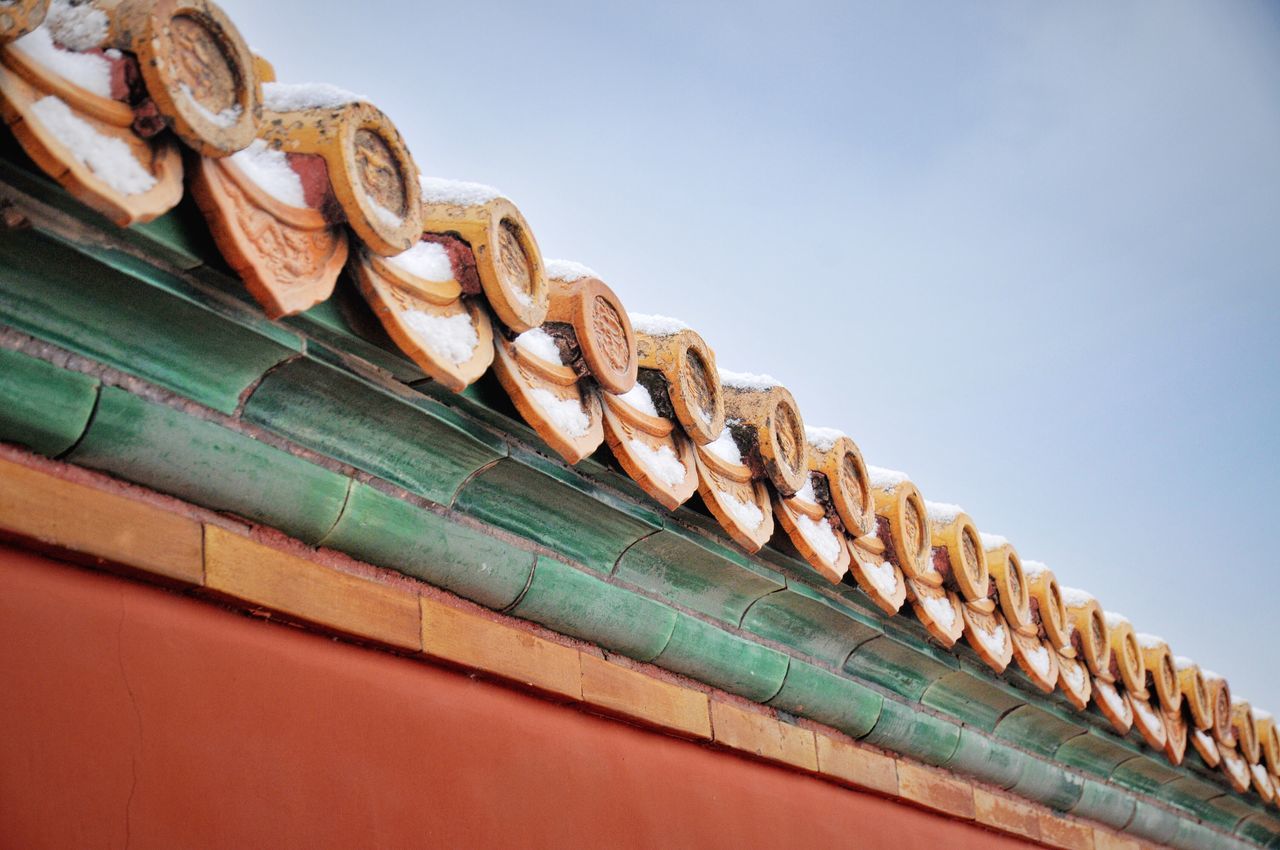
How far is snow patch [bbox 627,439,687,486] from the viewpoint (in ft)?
5.79

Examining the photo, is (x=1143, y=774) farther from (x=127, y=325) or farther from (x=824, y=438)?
(x=127, y=325)

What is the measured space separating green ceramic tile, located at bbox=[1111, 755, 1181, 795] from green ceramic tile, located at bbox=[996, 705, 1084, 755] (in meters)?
0.49

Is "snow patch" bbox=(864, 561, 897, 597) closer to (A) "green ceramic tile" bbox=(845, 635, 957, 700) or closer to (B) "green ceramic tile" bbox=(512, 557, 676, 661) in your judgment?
(A) "green ceramic tile" bbox=(845, 635, 957, 700)

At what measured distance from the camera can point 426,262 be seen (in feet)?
4.84

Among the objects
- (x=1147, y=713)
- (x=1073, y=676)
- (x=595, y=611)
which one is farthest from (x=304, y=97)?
(x=1147, y=713)

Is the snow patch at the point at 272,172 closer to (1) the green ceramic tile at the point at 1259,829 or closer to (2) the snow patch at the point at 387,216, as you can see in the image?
(2) the snow patch at the point at 387,216

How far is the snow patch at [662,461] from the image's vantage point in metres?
1.77

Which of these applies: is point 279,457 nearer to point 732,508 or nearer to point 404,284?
point 404,284

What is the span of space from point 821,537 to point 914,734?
860 mm

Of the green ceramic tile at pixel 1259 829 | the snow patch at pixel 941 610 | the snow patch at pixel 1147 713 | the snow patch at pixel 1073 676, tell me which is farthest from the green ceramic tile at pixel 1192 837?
the snow patch at pixel 941 610

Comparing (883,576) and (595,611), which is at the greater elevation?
(883,576)

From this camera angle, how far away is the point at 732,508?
6.40 ft

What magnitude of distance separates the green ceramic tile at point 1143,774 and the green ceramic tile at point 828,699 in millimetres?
1649

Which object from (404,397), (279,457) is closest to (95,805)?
(279,457)
